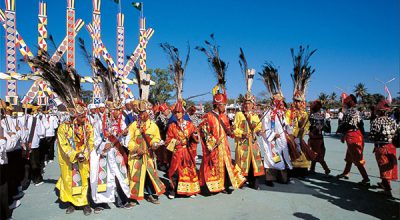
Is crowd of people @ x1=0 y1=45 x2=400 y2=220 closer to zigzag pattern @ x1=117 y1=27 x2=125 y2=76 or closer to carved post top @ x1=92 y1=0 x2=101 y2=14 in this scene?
zigzag pattern @ x1=117 y1=27 x2=125 y2=76

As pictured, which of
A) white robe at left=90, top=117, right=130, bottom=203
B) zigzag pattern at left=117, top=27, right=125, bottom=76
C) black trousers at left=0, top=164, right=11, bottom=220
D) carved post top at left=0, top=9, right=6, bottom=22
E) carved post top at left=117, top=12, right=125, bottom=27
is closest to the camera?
black trousers at left=0, top=164, right=11, bottom=220

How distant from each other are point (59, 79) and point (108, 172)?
1.85 meters

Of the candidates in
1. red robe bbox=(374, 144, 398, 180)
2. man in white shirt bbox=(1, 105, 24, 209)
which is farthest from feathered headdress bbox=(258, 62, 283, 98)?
man in white shirt bbox=(1, 105, 24, 209)

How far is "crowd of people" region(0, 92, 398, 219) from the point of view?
4.67 meters

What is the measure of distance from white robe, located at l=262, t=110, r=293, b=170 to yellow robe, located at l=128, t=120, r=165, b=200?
99.7 inches

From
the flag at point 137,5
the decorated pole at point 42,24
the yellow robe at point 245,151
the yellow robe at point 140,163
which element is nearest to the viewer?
the yellow robe at point 140,163

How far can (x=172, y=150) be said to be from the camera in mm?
5355

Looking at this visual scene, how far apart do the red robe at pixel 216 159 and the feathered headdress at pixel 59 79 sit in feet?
8.52

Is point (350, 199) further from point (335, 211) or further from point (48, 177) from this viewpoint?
point (48, 177)

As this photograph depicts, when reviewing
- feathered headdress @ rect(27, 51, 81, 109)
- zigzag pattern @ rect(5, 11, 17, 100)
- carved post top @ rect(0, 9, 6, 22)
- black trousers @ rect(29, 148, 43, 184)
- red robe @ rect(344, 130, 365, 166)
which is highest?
carved post top @ rect(0, 9, 6, 22)

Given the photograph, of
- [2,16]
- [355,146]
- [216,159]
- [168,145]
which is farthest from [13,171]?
[2,16]

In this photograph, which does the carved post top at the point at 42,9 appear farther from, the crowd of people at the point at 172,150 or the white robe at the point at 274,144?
the white robe at the point at 274,144

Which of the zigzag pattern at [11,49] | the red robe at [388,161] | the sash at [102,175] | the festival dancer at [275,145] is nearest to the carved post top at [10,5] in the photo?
the zigzag pattern at [11,49]

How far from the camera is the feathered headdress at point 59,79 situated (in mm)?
4795
